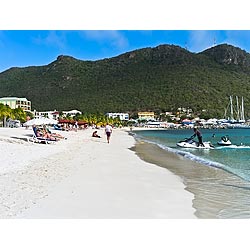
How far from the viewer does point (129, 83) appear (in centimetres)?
8806

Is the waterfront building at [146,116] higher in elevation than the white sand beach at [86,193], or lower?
higher

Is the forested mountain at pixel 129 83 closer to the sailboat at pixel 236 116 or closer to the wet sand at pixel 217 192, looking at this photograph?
the sailboat at pixel 236 116

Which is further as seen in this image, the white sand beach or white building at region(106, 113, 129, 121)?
white building at region(106, 113, 129, 121)

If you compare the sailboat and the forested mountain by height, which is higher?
the forested mountain

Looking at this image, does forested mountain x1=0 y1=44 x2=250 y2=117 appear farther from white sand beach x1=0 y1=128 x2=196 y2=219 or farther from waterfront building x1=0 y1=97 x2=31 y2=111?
white sand beach x1=0 y1=128 x2=196 y2=219

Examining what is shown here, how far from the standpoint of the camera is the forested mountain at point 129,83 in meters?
80.7

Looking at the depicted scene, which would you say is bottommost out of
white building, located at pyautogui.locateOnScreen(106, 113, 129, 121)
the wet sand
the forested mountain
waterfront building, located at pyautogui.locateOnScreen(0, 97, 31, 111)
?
the wet sand

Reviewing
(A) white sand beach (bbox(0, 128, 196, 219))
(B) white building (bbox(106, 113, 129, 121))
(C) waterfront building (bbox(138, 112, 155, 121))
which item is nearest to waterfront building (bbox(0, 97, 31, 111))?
(B) white building (bbox(106, 113, 129, 121))

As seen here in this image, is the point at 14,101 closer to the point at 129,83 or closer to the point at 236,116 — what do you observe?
the point at 129,83

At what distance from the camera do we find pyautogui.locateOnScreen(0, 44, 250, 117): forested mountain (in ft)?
265

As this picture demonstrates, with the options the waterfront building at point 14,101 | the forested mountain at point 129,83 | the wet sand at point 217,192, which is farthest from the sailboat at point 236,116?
the wet sand at point 217,192

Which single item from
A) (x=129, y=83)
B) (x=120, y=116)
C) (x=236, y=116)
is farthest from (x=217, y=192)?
(x=120, y=116)

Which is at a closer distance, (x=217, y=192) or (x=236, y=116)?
(x=217, y=192)
